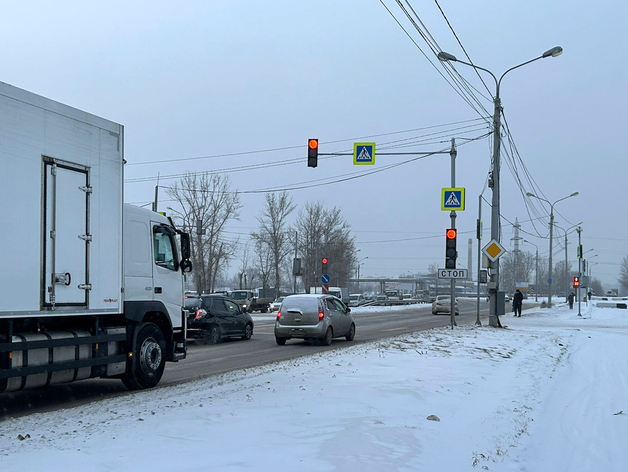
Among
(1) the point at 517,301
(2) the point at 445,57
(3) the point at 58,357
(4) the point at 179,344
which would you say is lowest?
(1) the point at 517,301

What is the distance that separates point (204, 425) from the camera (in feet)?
24.3

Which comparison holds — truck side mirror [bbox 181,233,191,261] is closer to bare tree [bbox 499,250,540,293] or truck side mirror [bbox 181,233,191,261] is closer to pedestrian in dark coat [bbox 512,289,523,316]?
pedestrian in dark coat [bbox 512,289,523,316]

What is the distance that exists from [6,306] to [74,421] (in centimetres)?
164

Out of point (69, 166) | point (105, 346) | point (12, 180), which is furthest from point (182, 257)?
point (12, 180)

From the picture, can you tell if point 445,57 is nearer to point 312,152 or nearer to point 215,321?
point 312,152

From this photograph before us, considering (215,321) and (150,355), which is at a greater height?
(150,355)

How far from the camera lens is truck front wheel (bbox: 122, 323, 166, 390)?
11.0m

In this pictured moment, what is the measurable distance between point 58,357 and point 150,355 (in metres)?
2.15

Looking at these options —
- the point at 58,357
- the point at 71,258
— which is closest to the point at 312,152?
the point at 71,258

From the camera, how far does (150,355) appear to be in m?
11.4

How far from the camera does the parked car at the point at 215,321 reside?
69.6ft

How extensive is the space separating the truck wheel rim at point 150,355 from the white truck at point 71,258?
20 mm

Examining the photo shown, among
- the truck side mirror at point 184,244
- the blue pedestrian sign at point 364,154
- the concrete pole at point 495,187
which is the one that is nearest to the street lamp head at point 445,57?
the blue pedestrian sign at point 364,154

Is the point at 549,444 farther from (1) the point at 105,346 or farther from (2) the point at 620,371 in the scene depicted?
(2) the point at 620,371
